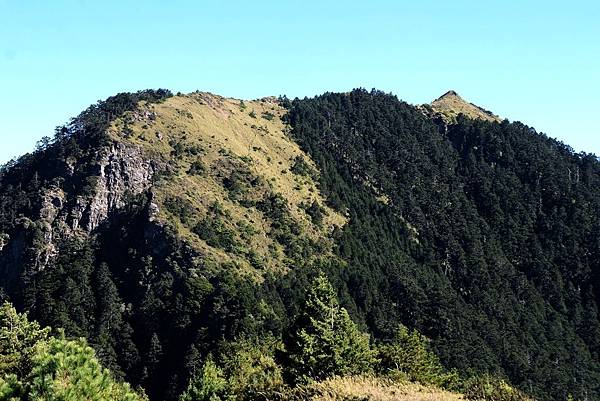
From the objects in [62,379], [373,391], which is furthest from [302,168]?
[373,391]

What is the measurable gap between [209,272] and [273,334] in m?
18.8

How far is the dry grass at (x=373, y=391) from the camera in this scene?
19.3 m

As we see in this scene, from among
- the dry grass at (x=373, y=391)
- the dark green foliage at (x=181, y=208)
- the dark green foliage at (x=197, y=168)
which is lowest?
the dry grass at (x=373, y=391)

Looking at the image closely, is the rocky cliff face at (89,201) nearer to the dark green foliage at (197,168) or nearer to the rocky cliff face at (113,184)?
the rocky cliff face at (113,184)

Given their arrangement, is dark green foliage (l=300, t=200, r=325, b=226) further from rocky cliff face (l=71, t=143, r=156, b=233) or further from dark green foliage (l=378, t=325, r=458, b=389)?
dark green foliage (l=378, t=325, r=458, b=389)

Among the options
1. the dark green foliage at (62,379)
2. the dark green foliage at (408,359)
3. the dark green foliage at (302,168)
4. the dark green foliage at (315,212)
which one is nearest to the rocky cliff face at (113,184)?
the dark green foliage at (315,212)

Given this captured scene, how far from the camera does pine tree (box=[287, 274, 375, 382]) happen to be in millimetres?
42500

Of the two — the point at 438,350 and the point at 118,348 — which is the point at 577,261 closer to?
the point at 438,350

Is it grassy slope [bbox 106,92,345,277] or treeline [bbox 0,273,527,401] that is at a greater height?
grassy slope [bbox 106,92,345,277]

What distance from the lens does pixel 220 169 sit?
491 ft

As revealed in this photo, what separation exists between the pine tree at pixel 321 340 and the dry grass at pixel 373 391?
65.2ft

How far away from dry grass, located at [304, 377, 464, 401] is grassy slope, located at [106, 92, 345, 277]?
9811cm

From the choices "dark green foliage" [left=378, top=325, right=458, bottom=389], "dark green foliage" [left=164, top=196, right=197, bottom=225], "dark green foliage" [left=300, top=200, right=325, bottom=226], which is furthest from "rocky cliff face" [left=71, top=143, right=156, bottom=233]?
"dark green foliage" [left=378, top=325, right=458, bottom=389]

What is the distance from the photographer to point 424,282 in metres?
162
